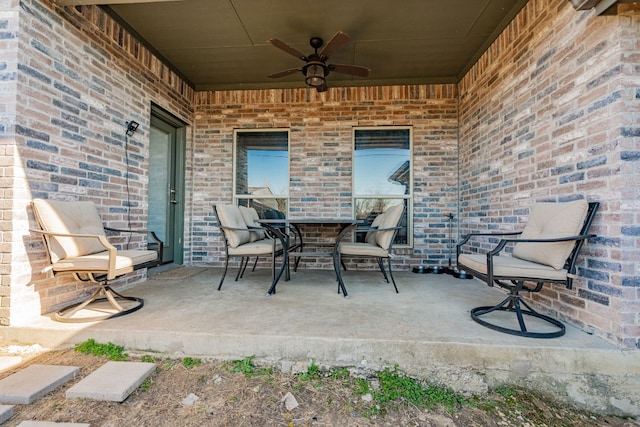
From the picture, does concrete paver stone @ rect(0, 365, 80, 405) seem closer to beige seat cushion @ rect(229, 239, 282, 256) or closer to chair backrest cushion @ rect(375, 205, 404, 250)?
beige seat cushion @ rect(229, 239, 282, 256)

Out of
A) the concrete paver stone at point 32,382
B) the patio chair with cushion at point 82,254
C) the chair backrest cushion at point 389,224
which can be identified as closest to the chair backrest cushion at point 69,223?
the patio chair with cushion at point 82,254

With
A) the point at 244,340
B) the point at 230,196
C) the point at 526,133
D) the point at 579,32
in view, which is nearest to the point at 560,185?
the point at 526,133

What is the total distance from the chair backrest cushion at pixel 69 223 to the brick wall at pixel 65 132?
13 cm

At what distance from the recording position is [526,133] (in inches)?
104

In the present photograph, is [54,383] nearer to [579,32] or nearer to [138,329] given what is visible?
[138,329]

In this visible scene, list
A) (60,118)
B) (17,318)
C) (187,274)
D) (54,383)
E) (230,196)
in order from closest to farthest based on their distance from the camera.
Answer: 1. (54,383)
2. (17,318)
3. (60,118)
4. (187,274)
5. (230,196)

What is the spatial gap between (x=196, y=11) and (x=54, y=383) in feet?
10.1

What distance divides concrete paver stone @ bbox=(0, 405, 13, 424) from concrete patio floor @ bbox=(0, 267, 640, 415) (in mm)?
569

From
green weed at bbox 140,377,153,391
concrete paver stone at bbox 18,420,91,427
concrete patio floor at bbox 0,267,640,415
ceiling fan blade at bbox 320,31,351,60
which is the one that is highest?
ceiling fan blade at bbox 320,31,351,60

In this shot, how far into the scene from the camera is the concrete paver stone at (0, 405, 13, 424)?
1308 mm

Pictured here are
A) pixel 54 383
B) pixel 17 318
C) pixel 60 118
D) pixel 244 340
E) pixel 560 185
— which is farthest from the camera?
pixel 60 118

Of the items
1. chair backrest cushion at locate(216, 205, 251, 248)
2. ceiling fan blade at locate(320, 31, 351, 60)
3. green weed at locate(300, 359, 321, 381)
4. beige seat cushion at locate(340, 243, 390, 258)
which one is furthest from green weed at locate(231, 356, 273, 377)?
ceiling fan blade at locate(320, 31, 351, 60)

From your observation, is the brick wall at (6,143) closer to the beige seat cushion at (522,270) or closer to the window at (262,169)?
the window at (262,169)

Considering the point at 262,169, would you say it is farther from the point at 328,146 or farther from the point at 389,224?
the point at 389,224
